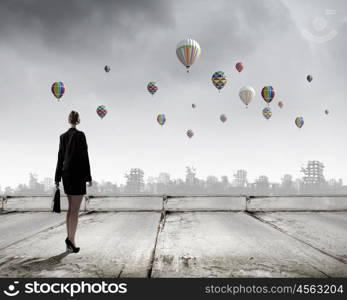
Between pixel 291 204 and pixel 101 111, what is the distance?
33.9 meters

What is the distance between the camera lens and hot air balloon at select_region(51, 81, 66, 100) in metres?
29.9

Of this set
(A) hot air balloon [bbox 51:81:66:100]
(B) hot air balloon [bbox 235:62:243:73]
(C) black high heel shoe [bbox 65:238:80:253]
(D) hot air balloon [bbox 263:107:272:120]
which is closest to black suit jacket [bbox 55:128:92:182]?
(C) black high heel shoe [bbox 65:238:80:253]

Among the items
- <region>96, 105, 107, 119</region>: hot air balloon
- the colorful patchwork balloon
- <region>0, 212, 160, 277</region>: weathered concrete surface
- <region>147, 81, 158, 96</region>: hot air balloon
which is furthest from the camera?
the colorful patchwork balloon

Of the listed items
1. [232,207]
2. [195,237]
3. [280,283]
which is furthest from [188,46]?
[280,283]

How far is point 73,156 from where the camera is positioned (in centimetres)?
356

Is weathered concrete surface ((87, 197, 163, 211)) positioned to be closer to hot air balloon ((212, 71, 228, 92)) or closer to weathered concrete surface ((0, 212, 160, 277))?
weathered concrete surface ((0, 212, 160, 277))

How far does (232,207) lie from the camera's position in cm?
976

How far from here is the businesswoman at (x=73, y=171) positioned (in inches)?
139

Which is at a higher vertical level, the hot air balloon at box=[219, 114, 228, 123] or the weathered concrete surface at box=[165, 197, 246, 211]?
the hot air balloon at box=[219, 114, 228, 123]

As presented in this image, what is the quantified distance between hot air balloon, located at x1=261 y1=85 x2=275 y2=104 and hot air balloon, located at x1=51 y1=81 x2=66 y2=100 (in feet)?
79.7

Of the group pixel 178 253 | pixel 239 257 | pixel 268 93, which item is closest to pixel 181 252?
pixel 178 253

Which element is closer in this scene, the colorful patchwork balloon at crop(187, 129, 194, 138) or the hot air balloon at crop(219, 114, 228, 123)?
the hot air balloon at crop(219, 114, 228, 123)

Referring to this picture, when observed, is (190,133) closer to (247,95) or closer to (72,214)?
(247,95)

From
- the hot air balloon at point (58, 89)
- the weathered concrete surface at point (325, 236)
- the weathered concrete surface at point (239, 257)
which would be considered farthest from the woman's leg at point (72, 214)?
the hot air balloon at point (58, 89)
